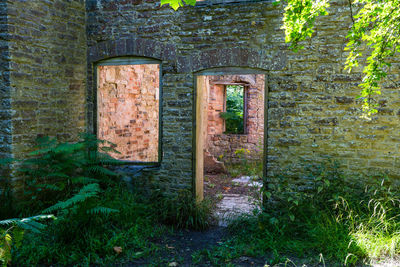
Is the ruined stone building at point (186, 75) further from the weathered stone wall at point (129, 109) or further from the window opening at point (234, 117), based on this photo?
the window opening at point (234, 117)

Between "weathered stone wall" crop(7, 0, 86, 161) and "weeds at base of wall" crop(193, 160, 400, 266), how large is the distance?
3.05 m

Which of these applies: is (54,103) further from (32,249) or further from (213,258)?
(213,258)

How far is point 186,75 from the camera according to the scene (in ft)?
17.4

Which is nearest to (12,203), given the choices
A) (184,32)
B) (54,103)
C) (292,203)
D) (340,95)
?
(54,103)

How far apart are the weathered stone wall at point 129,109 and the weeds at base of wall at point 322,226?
266cm

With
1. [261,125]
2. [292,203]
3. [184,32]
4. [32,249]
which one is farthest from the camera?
[261,125]

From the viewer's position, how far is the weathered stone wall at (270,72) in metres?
4.60

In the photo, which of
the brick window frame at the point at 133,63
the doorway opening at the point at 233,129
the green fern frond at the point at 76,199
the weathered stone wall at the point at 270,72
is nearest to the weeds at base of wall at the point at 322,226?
the weathered stone wall at the point at 270,72

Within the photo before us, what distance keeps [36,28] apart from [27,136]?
5.27 ft

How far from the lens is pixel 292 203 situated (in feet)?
15.1

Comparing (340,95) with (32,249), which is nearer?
(32,249)

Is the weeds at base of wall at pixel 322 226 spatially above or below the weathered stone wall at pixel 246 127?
below

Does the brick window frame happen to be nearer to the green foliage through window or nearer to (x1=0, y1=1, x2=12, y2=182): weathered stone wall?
(x1=0, y1=1, x2=12, y2=182): weathered stone wall

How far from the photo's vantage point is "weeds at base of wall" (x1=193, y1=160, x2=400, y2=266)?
150 inches
